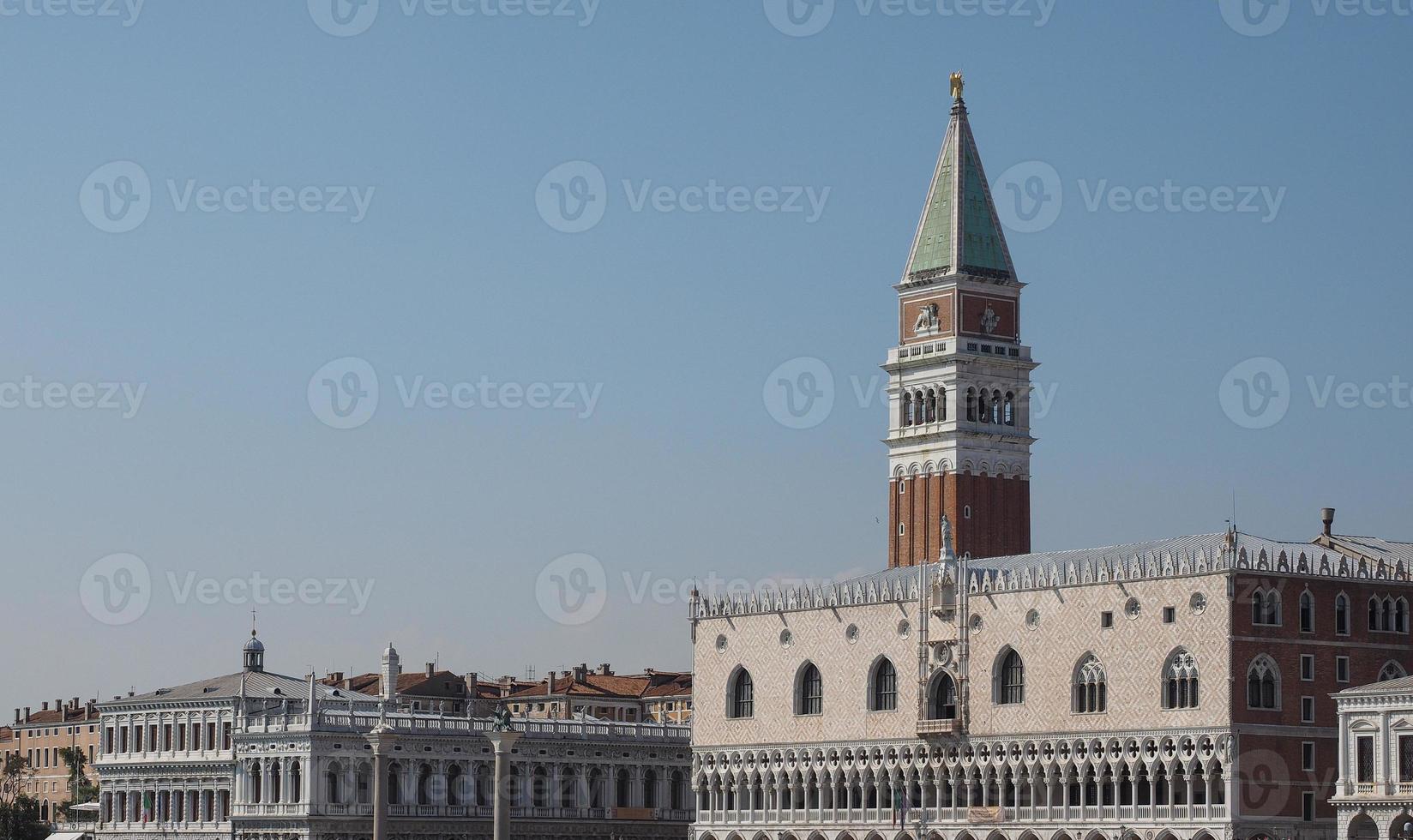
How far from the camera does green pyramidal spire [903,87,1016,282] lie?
121m

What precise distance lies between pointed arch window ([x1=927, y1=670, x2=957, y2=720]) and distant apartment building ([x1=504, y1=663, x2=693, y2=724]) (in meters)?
41.6

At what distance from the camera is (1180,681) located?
93688 mm

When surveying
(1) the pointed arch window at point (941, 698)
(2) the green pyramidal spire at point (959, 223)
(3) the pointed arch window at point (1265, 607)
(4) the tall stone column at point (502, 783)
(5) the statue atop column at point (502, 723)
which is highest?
Answer: (2) the green pyramidal spire at point (959, 223)

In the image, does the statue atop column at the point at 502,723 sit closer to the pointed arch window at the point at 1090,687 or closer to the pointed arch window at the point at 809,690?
the pointed arch window at the point at 809,690

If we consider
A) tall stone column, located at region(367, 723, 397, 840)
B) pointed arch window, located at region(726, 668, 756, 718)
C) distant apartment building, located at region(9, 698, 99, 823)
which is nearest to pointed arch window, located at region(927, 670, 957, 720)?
pointed arch window, located at region(726, 668, 756, 718)

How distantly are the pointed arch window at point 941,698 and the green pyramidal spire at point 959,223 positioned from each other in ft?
78.3

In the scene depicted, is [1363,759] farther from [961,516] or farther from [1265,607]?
[961,516]

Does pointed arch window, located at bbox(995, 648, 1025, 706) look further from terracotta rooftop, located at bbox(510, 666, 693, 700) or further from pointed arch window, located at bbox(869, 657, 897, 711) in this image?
terracotta rooftop, located at bbox(510, 666, 693, 700)

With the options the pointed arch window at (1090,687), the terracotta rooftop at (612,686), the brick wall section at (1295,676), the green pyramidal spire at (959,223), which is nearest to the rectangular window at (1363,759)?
the brick wall section at (1295,676)

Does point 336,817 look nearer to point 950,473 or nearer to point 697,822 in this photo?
point 697,822

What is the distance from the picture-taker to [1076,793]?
9788cm

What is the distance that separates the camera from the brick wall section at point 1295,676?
91.2 m

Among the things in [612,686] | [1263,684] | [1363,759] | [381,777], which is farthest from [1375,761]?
[612,686]

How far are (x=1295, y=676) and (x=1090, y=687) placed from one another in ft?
27.1
